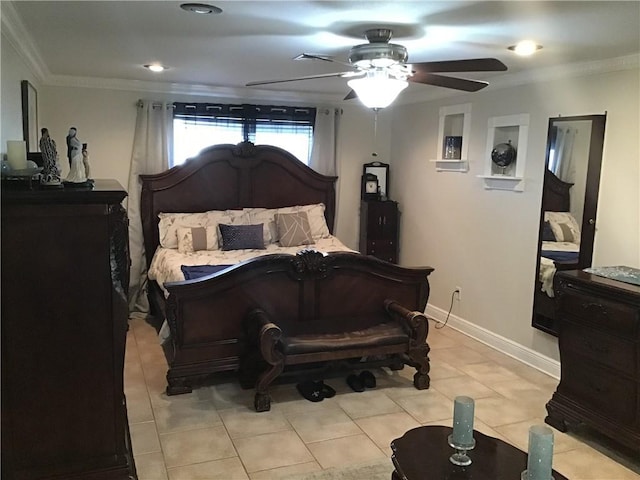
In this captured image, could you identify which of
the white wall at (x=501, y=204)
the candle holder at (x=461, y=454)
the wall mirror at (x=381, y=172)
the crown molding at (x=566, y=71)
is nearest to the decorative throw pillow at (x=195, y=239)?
the wall mirror at (x=381, y=172)

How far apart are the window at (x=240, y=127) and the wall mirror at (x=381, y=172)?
0.70 meters

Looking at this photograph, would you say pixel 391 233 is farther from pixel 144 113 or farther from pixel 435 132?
pixel 144 113

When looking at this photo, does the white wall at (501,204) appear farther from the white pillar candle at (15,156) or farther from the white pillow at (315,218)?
the white pillar candle at (15,156)

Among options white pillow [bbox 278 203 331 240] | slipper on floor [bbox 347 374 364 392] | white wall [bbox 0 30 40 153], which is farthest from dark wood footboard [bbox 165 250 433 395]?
white pillow [bbox 278 203 331 240]

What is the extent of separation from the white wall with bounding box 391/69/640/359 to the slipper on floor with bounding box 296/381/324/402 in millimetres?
1817

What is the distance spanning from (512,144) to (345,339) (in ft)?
7.36

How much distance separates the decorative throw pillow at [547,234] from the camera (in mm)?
4144

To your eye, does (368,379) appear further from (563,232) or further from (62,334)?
(62,334)

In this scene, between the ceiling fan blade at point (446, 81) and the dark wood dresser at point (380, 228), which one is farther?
the dark wood dresser at point (380, 228)

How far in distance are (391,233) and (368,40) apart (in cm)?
326

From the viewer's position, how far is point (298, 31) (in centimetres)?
295

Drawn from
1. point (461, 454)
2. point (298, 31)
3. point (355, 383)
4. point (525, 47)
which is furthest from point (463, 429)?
point (525, 47)

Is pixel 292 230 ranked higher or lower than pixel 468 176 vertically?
lower

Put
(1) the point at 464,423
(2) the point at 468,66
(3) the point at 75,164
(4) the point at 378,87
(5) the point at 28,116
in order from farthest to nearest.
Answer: (5) the point at 28,116 → (4) the point at 378,87 → (2) the point at 468,66 → (3) the point at 75,164 → (1) the point at 464,423
